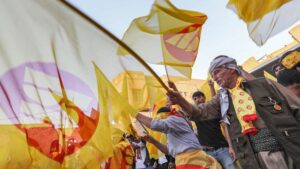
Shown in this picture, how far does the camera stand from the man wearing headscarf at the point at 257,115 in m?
2.44

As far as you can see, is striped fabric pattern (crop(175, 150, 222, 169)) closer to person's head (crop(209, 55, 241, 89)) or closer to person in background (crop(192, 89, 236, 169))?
person in background (crop(192, 89, 236, 169))

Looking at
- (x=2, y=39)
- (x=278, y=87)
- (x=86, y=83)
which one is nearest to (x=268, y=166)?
(x=278, y=87)

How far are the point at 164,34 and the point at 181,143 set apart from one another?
1584 mm

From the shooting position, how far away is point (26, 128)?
2.59 metres

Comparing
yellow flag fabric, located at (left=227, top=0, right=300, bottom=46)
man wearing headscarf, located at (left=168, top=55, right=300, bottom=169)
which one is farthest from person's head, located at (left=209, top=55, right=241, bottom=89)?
yellow flag fabric, located at (left=227, top=0, right=300, bottom=46)

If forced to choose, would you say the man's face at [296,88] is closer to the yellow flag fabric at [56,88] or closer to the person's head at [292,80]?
the person's head at [292,80]

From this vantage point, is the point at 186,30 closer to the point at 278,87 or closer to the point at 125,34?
the point at 125,34

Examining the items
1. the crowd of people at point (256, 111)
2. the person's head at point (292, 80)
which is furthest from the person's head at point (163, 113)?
the person's head at point (292, 80)

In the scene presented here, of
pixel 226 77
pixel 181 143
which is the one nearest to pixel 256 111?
pixel 226 77

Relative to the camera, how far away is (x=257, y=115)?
8.66 feet

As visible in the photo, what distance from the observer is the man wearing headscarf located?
2.44 meters

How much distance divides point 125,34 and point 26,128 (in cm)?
117

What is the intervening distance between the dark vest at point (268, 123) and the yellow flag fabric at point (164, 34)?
64cm

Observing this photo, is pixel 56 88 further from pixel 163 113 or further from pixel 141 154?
pixel 141 154
